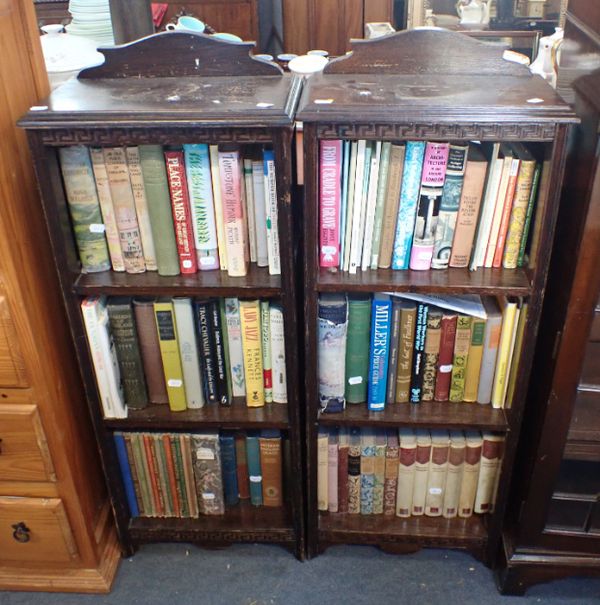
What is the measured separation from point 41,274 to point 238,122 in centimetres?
51

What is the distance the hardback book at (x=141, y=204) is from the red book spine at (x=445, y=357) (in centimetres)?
60

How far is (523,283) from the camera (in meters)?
1.24

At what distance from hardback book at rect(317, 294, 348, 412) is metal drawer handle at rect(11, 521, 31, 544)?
0.72m

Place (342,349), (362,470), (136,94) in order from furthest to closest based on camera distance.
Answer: (362,470) < (342,349) < (136,94)

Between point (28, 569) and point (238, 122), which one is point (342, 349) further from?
point (28, 569)

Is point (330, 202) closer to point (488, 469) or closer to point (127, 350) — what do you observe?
point (127, 350)

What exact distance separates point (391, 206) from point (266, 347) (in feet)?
1.31

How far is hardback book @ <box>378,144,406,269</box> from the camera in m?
1.19

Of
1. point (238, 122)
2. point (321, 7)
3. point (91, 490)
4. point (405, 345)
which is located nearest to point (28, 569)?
point (91, 490)

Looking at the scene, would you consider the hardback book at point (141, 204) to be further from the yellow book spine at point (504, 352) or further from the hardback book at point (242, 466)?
the yellow book spine at point (504, 352)

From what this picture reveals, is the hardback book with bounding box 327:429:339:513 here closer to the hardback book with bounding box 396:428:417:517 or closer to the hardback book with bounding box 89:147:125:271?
the hardback book with bounding box 396:428:417:517

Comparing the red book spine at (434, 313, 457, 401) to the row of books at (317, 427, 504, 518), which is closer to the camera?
the red book spine at (434, 313, 457, 401)

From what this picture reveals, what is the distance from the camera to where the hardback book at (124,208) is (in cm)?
122

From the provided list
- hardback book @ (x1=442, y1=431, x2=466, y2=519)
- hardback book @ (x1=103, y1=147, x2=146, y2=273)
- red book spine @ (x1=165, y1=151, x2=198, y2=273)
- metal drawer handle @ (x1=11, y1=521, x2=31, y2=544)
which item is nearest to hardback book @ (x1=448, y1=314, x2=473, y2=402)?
hardback book @ (x1=442, y1=431, x2=466, y2=519)
